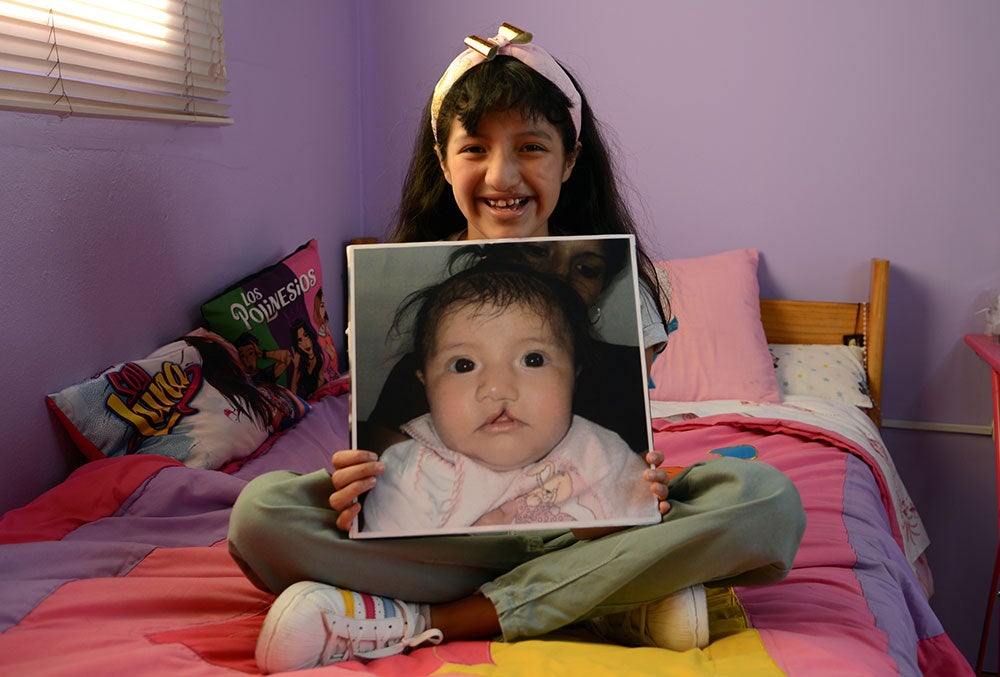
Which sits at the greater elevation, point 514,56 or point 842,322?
point 514,56

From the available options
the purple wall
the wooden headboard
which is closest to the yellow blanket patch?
the purple wall

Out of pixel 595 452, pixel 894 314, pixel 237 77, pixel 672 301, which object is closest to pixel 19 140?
pixel 237 77

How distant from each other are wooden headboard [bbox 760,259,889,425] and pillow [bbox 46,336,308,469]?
4.41 feet

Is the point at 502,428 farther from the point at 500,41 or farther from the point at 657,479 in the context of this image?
the point at 500,41

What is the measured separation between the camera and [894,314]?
95.0 inches

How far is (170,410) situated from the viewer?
1608mm

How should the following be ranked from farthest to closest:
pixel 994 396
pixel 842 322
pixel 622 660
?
1. pixel 842 322
2. pixel 994 396
3. pixel 622 660

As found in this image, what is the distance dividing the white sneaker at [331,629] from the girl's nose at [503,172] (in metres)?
0.57

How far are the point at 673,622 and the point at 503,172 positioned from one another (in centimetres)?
63

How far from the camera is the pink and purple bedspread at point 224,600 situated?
3.26ft

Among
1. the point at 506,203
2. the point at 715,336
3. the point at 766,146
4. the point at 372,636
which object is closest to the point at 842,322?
the point at 715,336

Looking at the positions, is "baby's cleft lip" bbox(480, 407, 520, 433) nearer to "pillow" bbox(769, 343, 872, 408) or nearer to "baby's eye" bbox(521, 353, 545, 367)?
"baby's eye" bbox(521, 353, 545, 367)

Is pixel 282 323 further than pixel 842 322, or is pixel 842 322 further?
pixel 842 322

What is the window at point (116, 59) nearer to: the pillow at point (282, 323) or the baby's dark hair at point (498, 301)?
the pillow at point (282, 323)
